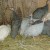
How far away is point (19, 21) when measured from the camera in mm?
2395

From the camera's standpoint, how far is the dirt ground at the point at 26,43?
6.92 feet

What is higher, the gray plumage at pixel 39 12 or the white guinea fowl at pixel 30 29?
the gray plumage at pixel 39 12

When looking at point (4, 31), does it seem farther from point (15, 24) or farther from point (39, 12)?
point (39, 12)

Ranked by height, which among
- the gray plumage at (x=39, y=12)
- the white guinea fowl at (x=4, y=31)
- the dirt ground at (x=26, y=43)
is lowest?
the dirt ground at (x=26, y=43)

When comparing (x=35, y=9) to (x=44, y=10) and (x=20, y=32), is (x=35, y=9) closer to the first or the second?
(x=44, y=10)

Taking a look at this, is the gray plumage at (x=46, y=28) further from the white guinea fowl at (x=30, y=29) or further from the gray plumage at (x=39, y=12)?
the gray plumage at (x=39, y=12)

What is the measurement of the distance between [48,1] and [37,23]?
401 millimetres

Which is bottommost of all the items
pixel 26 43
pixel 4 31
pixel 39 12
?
pixel 26 43

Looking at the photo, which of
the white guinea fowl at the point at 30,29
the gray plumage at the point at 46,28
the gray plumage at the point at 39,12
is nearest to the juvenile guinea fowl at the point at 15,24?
the white guinea fowl at the point at 30,29

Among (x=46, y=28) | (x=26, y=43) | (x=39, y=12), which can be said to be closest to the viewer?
(x=26, y=43)

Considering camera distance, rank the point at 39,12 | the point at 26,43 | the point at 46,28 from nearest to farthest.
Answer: the point at 26,43 < the point at 46,28 < the point at 39,12

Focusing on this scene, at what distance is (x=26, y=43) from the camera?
85.4 inches

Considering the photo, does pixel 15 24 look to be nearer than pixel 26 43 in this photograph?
No

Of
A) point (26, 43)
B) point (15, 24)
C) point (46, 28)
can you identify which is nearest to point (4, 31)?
point (15, 24)
